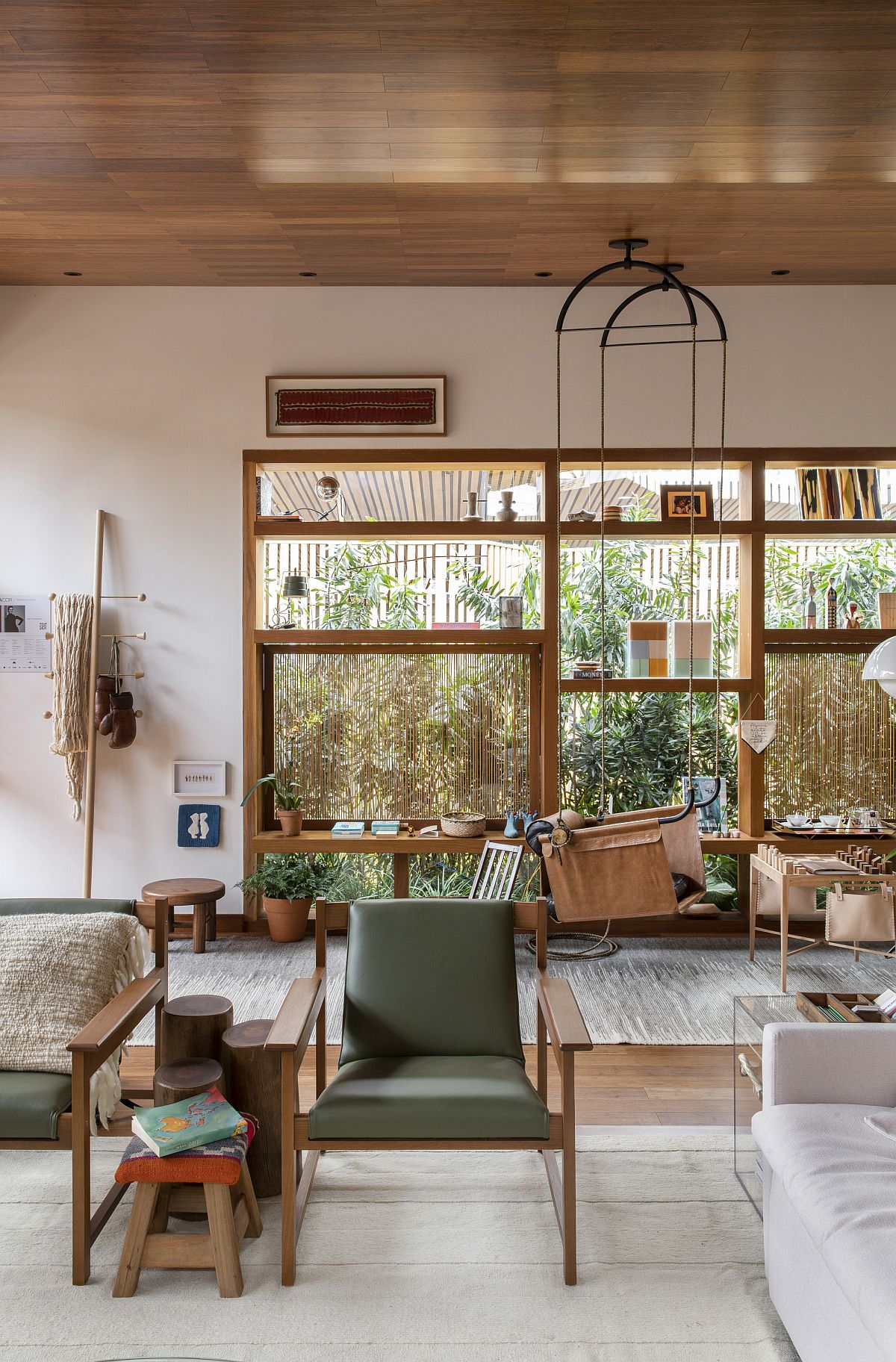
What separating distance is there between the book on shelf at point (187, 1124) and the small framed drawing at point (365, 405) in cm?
356

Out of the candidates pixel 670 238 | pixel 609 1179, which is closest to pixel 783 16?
pixel 670 238

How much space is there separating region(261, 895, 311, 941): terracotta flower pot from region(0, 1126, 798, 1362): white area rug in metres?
2.15

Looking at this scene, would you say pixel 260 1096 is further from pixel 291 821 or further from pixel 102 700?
pixel 102 700

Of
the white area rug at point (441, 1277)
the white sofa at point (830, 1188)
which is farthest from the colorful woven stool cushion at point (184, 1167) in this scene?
the white sofa at point (830, 1188)

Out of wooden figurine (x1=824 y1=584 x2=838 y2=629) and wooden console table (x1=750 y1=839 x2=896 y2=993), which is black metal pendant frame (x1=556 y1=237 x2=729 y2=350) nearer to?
wooden figurine (x1=824 y1=584 x2=838 y2=629)

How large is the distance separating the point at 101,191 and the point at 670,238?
8.10 feet

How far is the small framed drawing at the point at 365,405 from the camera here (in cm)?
511

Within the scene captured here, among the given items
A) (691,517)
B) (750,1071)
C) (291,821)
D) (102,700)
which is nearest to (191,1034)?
(750,1071)

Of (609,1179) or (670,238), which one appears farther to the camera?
(670,238)

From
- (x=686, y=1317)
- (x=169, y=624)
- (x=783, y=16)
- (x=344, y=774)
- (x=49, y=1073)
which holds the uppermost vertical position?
(x=783, y=16)

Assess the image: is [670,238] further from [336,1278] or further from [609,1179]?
[336,1278]

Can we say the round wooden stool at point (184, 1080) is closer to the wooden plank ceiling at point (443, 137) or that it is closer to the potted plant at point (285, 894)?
the potted plant at point (285, 894)

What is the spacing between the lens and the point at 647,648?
5.20 metres

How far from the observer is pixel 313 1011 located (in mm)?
2654
